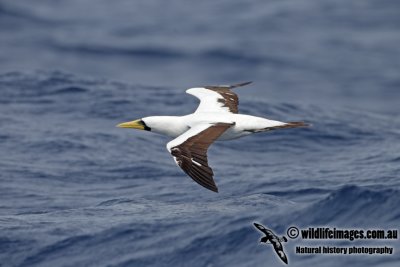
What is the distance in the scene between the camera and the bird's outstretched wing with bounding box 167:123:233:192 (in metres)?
13.3

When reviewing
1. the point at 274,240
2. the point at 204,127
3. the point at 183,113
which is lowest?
the point at 183,113

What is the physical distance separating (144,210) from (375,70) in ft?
44.3

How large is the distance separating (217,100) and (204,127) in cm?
266

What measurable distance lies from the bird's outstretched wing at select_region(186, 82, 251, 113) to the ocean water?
136cm

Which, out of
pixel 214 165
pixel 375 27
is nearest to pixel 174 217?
pixel 214 165

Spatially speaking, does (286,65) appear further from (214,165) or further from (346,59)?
(214,165)

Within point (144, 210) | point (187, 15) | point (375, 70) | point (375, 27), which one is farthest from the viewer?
point (187, 15)

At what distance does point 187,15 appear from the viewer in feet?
103

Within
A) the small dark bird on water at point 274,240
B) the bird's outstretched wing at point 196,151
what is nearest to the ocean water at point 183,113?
the small dark bird on water at point 274,240

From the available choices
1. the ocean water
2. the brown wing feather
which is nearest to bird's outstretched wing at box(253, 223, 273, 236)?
the ocean water

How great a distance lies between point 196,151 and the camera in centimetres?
1377

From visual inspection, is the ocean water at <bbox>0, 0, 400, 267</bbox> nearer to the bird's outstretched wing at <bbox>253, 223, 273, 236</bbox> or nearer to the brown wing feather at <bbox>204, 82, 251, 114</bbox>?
the bird's outstretched wing at <bbox>253, 223, 273, 236</bbox>

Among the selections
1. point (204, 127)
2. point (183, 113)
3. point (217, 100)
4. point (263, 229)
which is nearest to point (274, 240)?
point (263, 229)

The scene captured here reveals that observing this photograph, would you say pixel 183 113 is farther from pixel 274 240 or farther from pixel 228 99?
pixel 274 240
